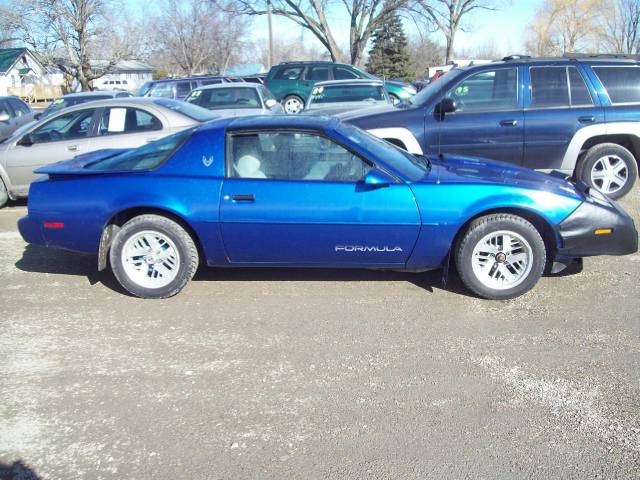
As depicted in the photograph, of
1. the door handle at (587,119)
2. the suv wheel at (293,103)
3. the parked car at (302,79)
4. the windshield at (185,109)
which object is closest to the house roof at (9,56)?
the parked car at (302,79)

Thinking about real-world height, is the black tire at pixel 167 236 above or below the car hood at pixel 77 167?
below

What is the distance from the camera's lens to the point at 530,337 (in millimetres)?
3805

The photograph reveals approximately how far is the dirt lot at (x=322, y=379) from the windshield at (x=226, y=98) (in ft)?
24.7

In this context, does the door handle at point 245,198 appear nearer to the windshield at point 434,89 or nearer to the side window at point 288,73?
the windshield at point 434,89

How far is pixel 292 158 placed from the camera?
14.6ft

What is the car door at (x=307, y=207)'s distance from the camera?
4.25m

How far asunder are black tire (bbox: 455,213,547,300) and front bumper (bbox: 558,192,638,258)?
0.21m

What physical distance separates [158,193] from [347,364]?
2044 millimetres

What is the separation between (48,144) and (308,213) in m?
4.89

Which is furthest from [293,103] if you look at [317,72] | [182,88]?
[182,88]

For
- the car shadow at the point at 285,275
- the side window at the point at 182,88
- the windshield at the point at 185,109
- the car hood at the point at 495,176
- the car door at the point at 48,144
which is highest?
the side window at the point at 182,88

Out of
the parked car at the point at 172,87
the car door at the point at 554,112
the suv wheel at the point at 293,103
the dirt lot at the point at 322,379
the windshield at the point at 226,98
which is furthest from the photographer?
the suv wheel at the point at 293,103

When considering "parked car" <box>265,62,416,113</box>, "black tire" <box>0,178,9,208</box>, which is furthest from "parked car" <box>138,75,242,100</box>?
"black tire" <box>0,178,9,208</box>

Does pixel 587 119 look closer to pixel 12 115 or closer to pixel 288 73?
pixel 12 115
